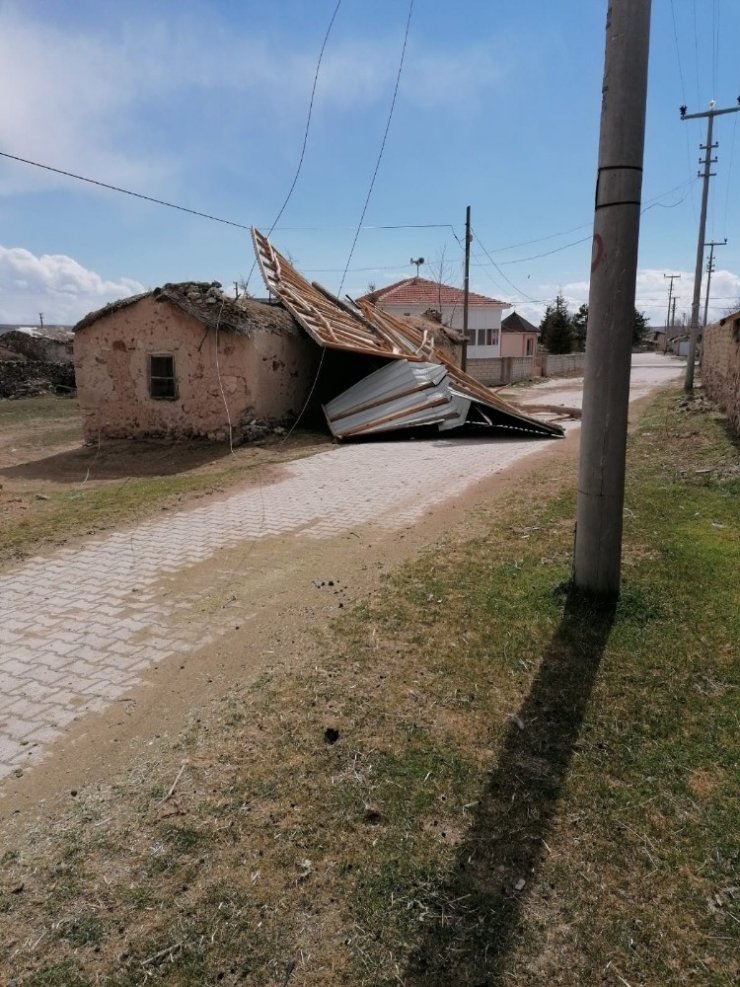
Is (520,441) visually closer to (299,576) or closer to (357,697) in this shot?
(299,576)

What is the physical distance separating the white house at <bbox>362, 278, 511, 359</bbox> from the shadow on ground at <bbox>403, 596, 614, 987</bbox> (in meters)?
31.6

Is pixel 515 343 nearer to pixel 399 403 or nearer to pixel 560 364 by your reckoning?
pixel 560 364

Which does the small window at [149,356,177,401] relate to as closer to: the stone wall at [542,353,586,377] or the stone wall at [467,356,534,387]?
the stone wall at [467,356,534,387]

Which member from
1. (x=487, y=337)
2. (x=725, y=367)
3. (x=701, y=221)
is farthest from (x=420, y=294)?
(x=725, y=367)

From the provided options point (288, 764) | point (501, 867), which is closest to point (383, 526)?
point (288, 764)

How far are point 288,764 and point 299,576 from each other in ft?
8.33

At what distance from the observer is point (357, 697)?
3.42 meters

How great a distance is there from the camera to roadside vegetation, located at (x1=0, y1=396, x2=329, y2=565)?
7.24m

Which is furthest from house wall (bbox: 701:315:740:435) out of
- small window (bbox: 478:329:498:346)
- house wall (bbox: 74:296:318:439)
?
small window (bbox: 478:329:498:346)

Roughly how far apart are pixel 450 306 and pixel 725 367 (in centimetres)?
2592

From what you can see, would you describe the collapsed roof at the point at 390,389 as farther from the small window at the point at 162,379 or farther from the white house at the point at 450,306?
the white house at the point at 450,306

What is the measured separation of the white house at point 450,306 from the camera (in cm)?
3675

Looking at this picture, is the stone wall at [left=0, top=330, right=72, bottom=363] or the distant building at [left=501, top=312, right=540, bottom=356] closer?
the stone wall at [left=0, top=330, right=72, bottom=363]

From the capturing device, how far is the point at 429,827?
2.53m
